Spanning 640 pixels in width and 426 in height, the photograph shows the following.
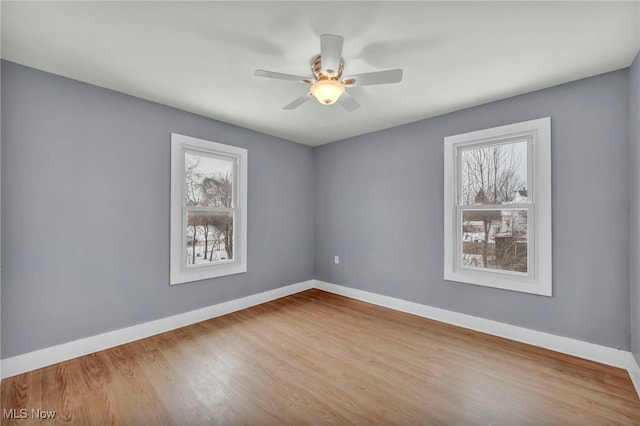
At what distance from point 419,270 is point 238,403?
251 cm

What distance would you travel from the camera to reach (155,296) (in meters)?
2.87

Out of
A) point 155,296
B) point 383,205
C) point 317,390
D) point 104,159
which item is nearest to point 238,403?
point 317,390

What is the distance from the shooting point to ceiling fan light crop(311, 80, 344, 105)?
2.00 metres

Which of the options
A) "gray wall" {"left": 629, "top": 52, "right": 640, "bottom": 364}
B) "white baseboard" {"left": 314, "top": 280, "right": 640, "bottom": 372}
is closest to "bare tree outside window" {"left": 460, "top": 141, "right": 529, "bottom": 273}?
"white baseboard" {"left": 314, "top": 280, "right": 640, "bottom": 372}

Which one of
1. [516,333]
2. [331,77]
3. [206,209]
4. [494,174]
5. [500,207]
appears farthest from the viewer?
[206,209]

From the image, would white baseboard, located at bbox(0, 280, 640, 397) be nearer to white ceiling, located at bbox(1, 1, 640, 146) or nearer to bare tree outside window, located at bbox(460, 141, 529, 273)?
bare tree outside window, located at bbox(460, 141, 529, 273)

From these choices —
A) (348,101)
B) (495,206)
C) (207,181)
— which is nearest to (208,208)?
(207,181)

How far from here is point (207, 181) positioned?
3406 millimetres

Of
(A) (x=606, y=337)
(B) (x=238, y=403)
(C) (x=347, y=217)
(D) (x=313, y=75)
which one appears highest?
(D) (x=313, y=75)

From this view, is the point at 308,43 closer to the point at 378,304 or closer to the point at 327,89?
the point at 327,89

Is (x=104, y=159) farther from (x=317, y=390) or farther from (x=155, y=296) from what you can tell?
(x=317, y=390)

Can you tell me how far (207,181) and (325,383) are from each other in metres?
2.63

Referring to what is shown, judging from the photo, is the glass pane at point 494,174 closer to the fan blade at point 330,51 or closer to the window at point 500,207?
the window at point 500,207

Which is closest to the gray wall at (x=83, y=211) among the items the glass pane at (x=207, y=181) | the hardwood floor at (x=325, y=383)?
the glass pane at (x=207, y=181)
